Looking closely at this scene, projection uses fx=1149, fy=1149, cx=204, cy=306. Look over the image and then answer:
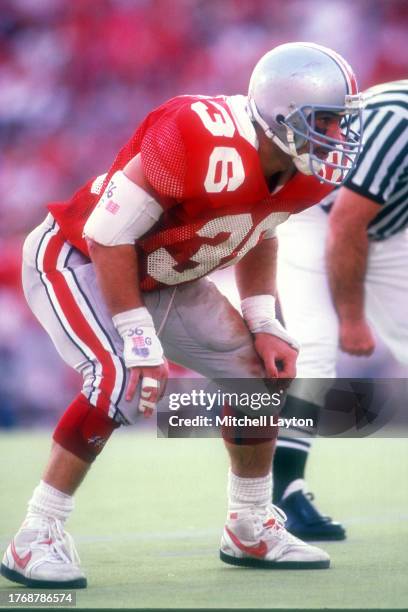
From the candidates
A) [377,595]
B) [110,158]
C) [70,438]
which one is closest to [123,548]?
[70,438]

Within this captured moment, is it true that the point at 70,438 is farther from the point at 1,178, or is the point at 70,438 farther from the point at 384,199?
the point at 1,178

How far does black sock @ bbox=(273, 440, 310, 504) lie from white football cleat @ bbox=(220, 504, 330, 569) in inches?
17.8

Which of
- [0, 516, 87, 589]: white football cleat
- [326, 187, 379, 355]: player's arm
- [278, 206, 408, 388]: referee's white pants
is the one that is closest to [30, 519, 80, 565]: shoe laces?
[0, 516, 87, 589]: white football cleat

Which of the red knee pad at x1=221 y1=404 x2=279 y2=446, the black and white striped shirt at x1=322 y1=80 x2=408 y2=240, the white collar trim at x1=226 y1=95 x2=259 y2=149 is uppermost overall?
the white collar trim at x1=226 y1=95 x2=259 y2=149

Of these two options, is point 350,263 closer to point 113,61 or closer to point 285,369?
point 285,369

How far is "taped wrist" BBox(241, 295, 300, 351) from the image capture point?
2.28 m

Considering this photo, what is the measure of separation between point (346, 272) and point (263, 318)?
0.63m

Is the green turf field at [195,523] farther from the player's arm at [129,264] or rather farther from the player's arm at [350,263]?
the player's arm at [350,263]

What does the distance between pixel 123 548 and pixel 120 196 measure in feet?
3.10

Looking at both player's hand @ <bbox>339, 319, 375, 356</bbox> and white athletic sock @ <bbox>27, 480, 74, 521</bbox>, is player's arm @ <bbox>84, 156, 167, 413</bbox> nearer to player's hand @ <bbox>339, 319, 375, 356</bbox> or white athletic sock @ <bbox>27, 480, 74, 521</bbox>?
white athletic sock @ <bbox>27, 480, 74, 521</bbox>

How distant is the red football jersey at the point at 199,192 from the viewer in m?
1.96

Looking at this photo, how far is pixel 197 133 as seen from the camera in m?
1.95

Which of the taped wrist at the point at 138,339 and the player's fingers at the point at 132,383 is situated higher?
the taped wrist at the point at 138,339

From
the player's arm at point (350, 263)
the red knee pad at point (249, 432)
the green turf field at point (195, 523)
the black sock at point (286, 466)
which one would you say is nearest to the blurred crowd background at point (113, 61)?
the green turf field at point (195, 523)
